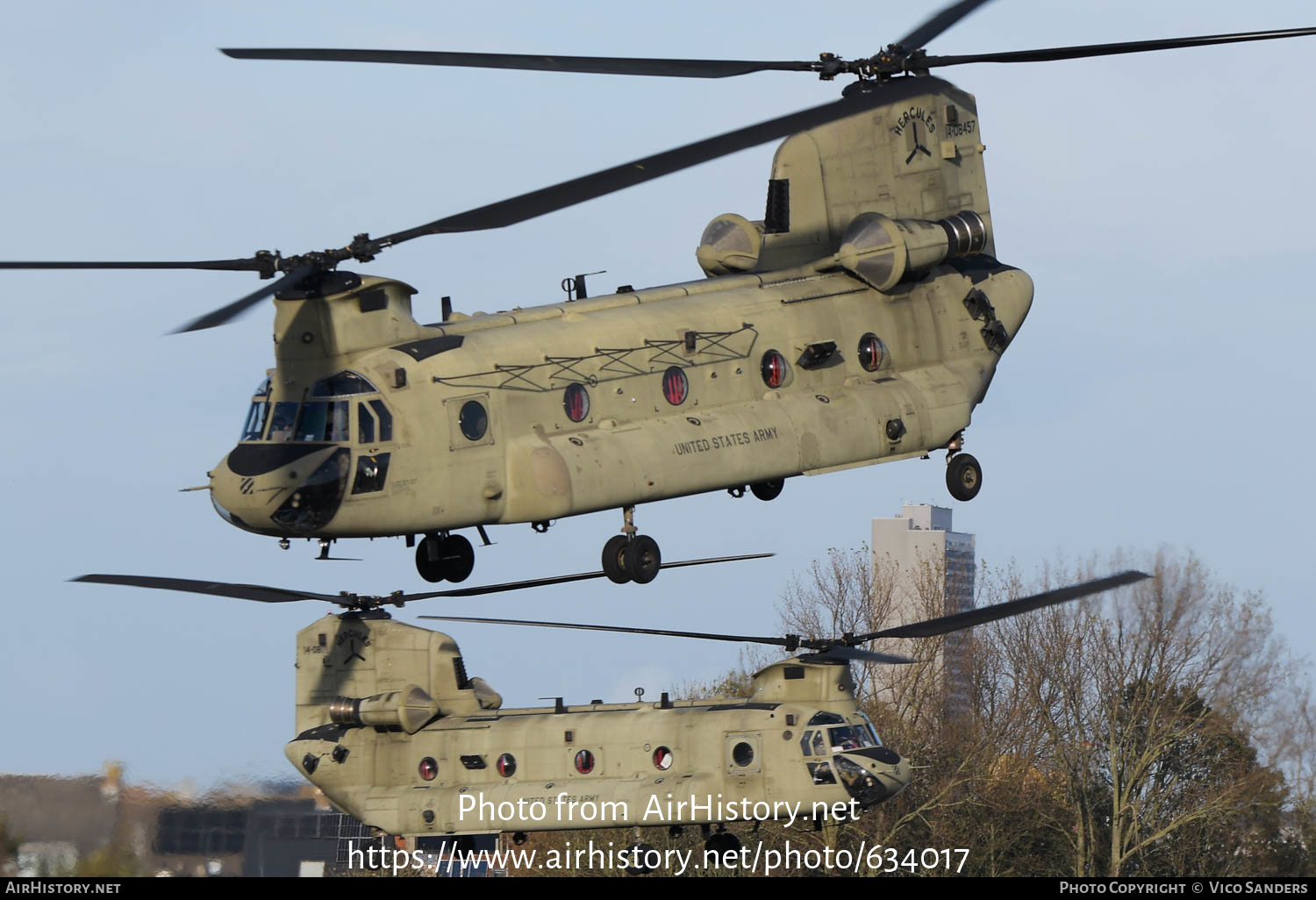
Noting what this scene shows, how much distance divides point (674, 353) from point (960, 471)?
6.37 meters

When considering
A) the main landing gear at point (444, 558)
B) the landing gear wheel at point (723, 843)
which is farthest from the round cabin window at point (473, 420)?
the landing gear wheel at point (723, 843)

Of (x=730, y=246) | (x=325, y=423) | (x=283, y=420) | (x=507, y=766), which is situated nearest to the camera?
(x=325, y=423)

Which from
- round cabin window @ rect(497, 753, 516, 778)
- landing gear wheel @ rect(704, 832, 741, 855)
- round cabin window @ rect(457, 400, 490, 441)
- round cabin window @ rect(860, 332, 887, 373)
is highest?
round cabin window @ rect(860, 332, 887, 373)

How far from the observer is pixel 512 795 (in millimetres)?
40531

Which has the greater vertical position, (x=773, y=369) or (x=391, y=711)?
(x=773, y=369)

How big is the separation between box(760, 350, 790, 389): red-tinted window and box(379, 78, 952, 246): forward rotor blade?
5.92 metres

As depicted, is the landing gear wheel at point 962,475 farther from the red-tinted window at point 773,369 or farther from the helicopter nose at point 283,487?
the helicopter nose at point 283,487

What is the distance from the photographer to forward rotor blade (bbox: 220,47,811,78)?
30344mm

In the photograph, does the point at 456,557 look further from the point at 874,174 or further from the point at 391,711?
the point at 874,174

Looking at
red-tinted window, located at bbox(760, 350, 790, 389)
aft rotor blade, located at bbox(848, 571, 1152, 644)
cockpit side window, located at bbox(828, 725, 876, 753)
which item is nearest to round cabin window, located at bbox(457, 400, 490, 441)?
red-tinted window, located at bbox(760, 350, 790, 389)

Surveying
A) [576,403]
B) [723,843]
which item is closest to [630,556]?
[576,403]

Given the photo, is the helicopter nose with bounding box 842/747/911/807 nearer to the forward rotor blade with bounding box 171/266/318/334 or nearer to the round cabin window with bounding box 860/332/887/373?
the round cabin window with bounding box 860/332/887/373

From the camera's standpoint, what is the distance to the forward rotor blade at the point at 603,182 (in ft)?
87.5

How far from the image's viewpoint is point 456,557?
1310 inches
